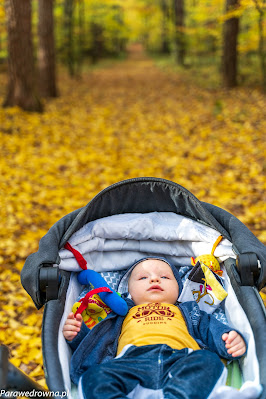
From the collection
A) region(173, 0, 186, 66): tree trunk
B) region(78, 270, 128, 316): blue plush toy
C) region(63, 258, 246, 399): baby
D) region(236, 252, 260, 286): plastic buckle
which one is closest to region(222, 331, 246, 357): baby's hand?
region(63, 258, 246, 399): baby

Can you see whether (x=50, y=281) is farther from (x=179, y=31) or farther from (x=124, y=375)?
(x=179, y=31)

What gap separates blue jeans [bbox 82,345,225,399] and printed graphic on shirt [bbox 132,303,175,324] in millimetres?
230

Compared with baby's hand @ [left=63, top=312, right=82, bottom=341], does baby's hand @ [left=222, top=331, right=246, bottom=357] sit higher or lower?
lower

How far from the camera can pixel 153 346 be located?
6.63 ft

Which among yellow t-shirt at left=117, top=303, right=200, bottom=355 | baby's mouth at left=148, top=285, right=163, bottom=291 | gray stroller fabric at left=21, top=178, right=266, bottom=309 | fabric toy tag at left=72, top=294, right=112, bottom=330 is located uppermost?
gray stroller fabric at left=21, top=178, right=266, bottom=309

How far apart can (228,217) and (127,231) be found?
794mm

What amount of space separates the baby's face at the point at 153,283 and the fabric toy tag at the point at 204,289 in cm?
12

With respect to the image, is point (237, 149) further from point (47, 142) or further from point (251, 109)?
point (47, 142)

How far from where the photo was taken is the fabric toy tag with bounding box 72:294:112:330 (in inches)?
96.9

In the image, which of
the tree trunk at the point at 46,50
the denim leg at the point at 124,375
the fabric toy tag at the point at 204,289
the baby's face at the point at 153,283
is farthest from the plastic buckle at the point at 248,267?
the tree trunk at the point at 46,50

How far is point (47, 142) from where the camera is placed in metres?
7.59

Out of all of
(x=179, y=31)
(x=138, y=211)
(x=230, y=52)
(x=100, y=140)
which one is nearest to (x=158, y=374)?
(x=138, y=211)

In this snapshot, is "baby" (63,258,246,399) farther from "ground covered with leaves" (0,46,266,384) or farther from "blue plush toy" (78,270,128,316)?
"ground covered with leaves" (0,46,266,384)

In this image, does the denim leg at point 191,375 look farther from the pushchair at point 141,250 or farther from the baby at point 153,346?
the pushchair at point 141,250
